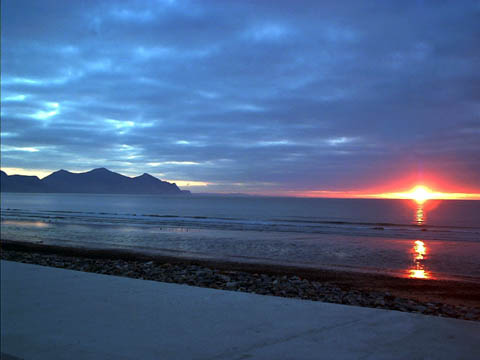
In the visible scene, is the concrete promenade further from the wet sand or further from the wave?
the wave

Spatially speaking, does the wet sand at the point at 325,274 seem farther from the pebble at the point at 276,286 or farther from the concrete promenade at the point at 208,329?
the concrete promenade at the point at 208,329

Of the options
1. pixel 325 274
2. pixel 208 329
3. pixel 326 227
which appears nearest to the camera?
pixel 208 329

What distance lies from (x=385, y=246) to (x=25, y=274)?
1904cm

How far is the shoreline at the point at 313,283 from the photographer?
27.0 ft

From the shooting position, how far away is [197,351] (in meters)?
4.33

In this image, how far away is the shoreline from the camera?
8234 millimetres

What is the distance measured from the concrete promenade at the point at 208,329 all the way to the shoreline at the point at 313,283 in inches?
94.5

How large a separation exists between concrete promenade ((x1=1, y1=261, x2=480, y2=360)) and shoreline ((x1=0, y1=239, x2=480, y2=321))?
94.5 inches

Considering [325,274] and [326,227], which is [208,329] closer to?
[325,274]

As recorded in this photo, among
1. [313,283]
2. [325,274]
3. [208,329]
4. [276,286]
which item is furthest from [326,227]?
[208,329]

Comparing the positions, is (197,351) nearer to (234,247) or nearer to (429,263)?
(429,263)

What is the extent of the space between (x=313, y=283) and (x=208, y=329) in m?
6.06

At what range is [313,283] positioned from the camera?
10586mm

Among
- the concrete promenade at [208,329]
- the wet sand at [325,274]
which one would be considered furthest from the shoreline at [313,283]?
the concrete promenade at [208,329]
